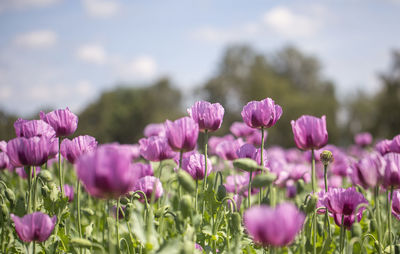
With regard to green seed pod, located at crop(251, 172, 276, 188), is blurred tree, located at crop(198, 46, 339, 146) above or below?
above

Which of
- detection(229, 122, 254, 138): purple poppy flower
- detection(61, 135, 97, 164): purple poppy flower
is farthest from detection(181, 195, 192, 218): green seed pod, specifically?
detection(229, 122, 254, 138): purple poppy flower

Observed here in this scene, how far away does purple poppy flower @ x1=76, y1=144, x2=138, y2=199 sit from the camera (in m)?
1.33

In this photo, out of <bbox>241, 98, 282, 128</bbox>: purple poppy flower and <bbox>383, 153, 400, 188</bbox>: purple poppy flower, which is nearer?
<bbox>383, 153, 400, 188</bbox>: purple poppy flower

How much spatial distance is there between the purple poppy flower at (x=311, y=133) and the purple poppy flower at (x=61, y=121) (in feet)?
4.24

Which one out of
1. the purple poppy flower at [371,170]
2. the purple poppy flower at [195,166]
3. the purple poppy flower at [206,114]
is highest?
the purple poppy flower at [206,114]

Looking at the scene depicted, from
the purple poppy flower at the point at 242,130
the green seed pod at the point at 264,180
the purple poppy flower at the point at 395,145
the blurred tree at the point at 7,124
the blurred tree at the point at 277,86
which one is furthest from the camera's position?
the blurred tree at the point at 277,86

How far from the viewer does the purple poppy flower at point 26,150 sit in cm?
186

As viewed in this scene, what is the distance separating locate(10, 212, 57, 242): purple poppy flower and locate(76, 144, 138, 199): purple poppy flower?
0.60 metres

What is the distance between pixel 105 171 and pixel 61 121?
3.49 feet

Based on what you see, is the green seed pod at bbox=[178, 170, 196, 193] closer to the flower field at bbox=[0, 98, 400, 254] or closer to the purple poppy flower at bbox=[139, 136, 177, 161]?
the flower field at bbox=[0, 98, 400, 254]

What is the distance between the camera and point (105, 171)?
1.33m

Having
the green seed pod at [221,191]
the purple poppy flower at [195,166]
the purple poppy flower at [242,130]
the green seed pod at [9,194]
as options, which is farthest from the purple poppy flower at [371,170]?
the purple poppy flower at [242,130]

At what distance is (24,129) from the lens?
7.03 feet

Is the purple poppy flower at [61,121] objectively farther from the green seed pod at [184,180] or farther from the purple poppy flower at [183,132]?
the green seed pod at [184,180]
